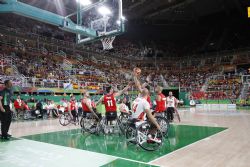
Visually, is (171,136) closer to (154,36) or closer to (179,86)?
(179,86)

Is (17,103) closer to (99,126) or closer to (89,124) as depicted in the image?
(89,124)

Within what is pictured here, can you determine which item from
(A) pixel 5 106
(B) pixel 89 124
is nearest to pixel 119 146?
(B) pixel 89 124

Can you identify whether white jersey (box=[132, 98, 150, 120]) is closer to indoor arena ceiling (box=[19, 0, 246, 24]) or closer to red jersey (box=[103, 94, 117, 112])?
red jersey (box=[103, 94, 117, 112])

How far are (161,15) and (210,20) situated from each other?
7.97 m

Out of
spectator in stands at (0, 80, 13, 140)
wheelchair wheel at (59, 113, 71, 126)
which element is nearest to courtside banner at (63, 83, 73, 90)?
wheelchair wheel at (59, 113, 71, 126)

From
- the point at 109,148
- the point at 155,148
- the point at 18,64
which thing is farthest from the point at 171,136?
the point at 18,64

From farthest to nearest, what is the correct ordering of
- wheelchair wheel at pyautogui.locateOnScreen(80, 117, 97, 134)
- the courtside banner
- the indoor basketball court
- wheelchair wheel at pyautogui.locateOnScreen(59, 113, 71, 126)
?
the courtside banner
wheelchair wheel at pyautogui.locateOnScreen(59, 113, 71, 126)
wheelchair wheel at pyautogui.locateOnScreen(80, 117, 97, 134)
the indoor basketball court

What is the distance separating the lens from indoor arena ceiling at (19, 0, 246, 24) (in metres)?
19.7

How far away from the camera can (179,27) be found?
2972 centimetres

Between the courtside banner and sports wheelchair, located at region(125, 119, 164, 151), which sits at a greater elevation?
the courtside banner

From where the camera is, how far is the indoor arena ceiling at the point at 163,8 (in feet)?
64.7

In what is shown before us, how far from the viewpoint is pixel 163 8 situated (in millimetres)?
22250

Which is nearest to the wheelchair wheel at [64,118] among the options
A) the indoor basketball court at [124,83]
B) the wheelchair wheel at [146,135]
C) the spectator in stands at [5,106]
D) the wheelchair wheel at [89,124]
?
the indoor basketball court at [124,83]

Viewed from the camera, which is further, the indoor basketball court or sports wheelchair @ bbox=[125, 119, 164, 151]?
the indoor basketball court
